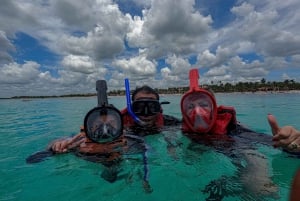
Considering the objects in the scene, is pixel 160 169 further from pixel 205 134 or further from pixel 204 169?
pixel 205 134

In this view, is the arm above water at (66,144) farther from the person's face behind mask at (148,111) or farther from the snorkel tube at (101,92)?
the person's face behind mask at (148,111)


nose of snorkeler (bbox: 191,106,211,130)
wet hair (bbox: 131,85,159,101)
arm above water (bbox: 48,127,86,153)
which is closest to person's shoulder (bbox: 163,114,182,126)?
wet hair (bbox: 131,85,159,101)

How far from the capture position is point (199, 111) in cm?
379

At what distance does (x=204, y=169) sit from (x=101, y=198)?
4.67ft

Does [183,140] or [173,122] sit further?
[173,122]

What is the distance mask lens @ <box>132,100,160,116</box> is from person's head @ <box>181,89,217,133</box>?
73 centimetres

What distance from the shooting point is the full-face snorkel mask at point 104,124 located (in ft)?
9.55

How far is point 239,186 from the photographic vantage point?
226cm

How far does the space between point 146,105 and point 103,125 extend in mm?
1653

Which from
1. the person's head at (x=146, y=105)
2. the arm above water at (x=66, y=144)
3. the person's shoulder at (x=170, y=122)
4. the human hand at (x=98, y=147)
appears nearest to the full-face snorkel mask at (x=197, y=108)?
the person's head at (x=146, y=105)

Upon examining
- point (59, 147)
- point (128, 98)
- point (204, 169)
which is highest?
point (128, 98)

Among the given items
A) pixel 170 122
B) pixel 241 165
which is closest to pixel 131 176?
pixel 241 165

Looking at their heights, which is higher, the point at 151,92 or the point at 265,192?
→ the point at 151,92

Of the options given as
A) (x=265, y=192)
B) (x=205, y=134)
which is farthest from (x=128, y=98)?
(x=265, y=192)
